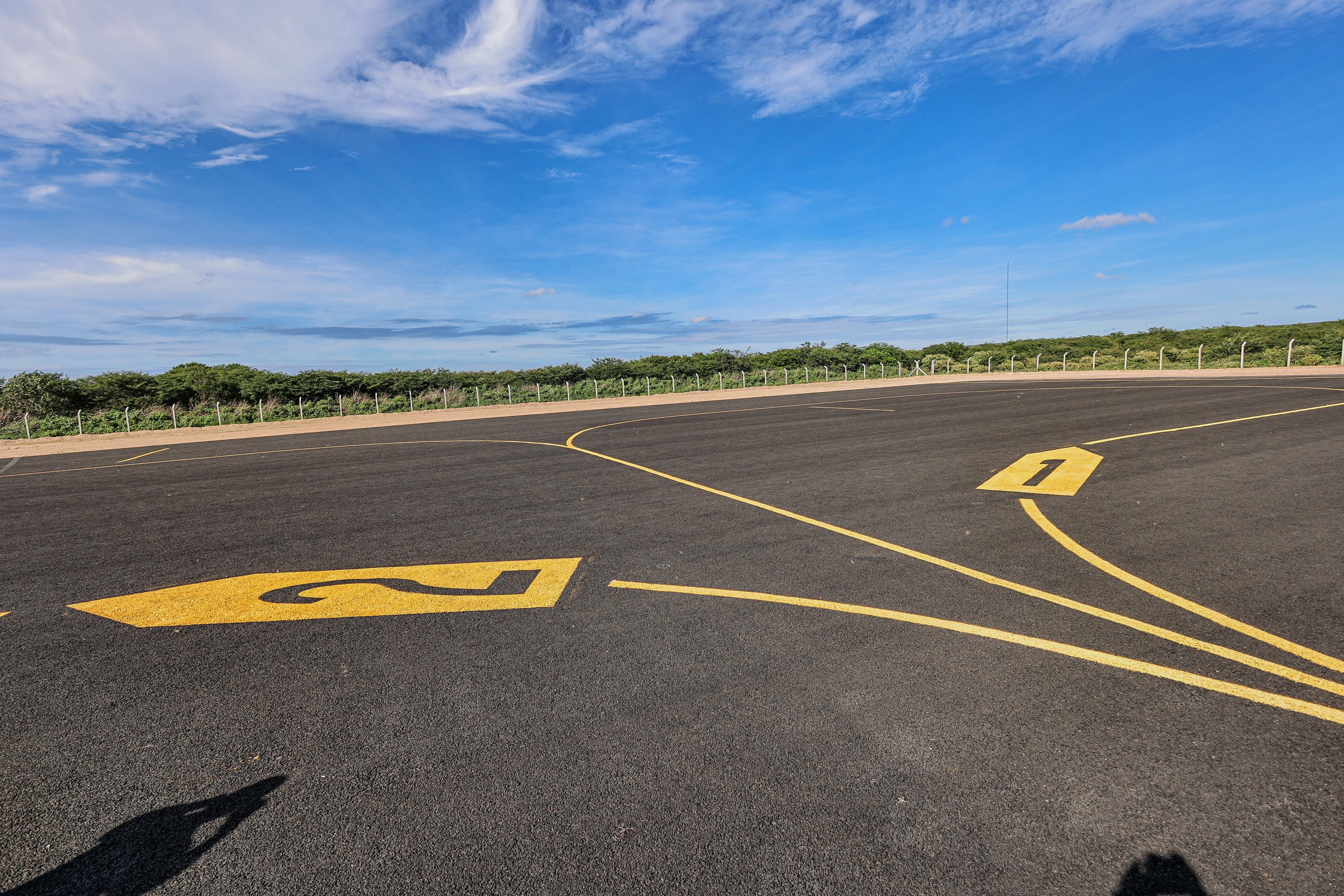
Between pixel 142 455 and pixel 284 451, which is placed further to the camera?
pixel 142 455

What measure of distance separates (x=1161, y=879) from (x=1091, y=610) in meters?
2.92

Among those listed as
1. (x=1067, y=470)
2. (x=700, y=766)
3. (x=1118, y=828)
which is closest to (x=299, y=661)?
(x=700, y=766)

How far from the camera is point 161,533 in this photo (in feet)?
28.3

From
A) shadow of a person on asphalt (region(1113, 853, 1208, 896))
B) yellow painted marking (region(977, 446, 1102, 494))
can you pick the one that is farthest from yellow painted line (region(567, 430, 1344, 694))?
yellow painted marking (region(977, 446, 1102, 494))

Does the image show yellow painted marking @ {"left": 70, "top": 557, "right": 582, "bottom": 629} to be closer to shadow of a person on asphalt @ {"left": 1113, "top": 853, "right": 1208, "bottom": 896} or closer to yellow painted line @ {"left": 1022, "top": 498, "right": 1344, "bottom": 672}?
shadow of a person on asphalt @ {"left": 1113, "top": 853, "right": 1208, "bottom": 896}

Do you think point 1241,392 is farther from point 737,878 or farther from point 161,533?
point 161,533

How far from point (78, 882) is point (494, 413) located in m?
28.6

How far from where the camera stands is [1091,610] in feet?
16.9

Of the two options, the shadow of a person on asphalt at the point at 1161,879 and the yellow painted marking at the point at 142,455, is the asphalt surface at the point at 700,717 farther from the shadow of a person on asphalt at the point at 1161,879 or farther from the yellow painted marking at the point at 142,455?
the yellow painted marking at the point at 142,455

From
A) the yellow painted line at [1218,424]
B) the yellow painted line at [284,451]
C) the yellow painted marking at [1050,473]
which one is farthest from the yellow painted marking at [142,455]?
the yellow painted line at [1218,424]

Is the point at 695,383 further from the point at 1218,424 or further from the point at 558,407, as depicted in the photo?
the point at 1218,424

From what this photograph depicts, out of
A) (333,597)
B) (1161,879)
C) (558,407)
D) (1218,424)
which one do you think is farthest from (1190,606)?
(558,407)

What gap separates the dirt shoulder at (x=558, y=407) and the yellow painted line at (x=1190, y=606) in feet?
77.3

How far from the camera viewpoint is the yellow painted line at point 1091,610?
4125 mm
